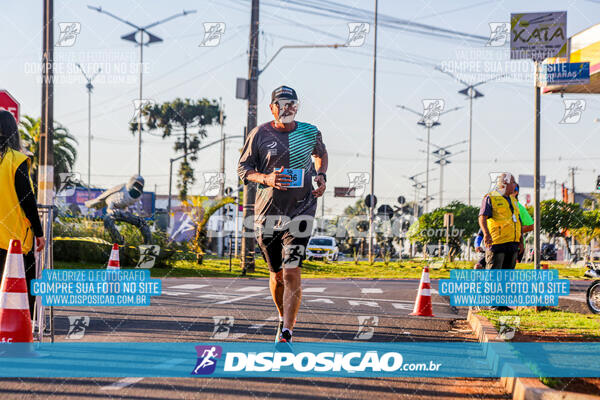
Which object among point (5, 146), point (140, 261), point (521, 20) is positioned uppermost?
point (521, 20)

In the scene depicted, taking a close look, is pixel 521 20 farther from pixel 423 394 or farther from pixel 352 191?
pixel 352 191

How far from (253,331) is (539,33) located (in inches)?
233

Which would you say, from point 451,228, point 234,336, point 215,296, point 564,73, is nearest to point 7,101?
point 215,296

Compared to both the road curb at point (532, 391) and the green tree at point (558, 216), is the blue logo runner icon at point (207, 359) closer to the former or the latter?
the road curb at point (532, 391)

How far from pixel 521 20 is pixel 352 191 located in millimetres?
18446

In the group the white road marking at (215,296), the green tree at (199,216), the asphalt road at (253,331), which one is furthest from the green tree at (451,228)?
the white road marking at (215,296)

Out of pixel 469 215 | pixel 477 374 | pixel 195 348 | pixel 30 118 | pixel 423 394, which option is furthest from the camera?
pixel 469 215

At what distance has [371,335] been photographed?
7.36 metres

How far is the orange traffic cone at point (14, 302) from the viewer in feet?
18.0

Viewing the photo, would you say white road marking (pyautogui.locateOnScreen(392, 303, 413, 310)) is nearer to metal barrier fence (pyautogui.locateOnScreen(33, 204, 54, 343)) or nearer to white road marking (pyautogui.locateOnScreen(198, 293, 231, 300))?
white road marking (pyautogui.locateOnScreen(198, 293, 231, 300))

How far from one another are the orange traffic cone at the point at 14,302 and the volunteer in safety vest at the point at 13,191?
0.59 feet

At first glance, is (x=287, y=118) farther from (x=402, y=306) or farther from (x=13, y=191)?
(x=402, y=306)

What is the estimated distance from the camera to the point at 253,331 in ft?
24.1

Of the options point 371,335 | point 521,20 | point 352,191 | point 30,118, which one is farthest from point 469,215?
point 371,335
